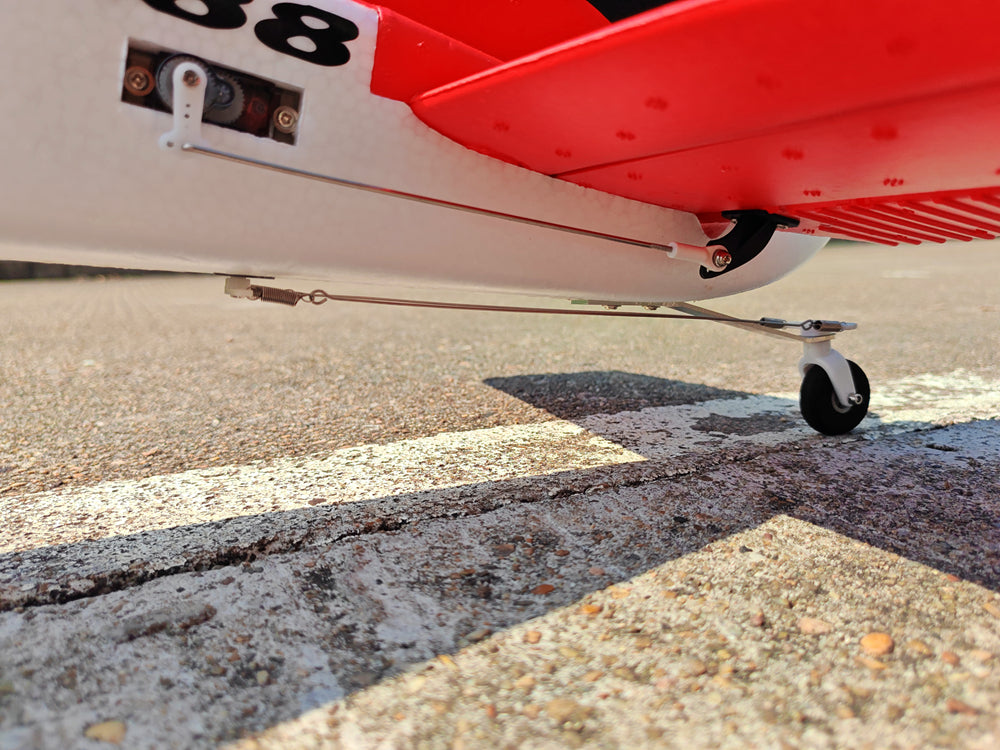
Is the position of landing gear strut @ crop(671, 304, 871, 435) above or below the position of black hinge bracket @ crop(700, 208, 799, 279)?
below

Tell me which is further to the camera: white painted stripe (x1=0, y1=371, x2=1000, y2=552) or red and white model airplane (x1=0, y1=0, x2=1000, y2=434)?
white painted stripe (x1=0, y1=371, x2=1000, y2=552)

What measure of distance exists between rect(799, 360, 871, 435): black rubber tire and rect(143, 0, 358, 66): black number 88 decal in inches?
66.8

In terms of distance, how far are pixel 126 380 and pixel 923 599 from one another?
2969 mm

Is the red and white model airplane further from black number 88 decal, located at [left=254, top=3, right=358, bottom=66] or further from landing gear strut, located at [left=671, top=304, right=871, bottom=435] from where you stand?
landing gear strut, located at [left=671, top=304, right=871, bottom=435]

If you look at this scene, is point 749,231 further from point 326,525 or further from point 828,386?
point 326,525

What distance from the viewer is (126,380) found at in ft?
9.75

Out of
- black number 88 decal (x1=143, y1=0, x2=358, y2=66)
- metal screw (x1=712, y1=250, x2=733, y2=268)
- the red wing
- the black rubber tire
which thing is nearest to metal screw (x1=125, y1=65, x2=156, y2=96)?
black number 88 decal (x1=143, y1=0, x2=358, y2=66)

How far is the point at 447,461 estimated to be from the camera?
1.93m

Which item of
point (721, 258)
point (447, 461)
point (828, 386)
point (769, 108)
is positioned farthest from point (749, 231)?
point (447, 461)

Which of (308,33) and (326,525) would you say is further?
(326,525)

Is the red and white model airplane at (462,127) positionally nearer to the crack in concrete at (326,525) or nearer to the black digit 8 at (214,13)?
the black digit 8 at (214,13)

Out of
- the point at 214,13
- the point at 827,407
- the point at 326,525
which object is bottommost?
the point at 326,525

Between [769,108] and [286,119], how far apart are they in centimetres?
93

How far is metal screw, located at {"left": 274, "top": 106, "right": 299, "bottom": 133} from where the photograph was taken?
53.9 inches
